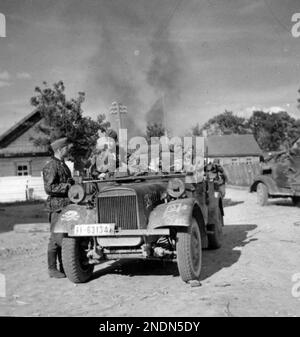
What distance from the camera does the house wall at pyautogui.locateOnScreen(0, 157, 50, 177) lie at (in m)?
26.4

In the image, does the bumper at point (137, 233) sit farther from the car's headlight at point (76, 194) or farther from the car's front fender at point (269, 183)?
the car's front fender at point (269, 183)

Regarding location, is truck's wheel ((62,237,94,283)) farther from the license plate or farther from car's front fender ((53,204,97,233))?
the license plate

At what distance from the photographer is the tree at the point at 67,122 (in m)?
21.4

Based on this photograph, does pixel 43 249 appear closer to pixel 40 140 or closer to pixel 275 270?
pixel 275 270

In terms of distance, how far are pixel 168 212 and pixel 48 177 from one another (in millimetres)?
1960

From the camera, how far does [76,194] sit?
6102 millimetres

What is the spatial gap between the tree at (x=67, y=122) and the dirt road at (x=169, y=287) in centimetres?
1260

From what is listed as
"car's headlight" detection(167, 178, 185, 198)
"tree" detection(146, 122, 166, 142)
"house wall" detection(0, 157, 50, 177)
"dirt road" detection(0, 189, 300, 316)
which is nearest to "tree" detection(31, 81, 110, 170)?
"house wall" detection(0, 157, 50, 177)

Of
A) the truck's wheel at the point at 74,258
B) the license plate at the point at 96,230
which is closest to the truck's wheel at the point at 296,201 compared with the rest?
the truck's wheel at the point at 74,258

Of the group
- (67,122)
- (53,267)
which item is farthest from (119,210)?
(67,122)

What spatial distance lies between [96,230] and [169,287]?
115 centimetres

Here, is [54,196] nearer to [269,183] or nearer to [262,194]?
[269,183]

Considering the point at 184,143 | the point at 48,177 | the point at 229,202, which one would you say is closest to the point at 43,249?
the point at 48,177

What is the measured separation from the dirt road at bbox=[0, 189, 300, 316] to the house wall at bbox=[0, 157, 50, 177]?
1797 cm
